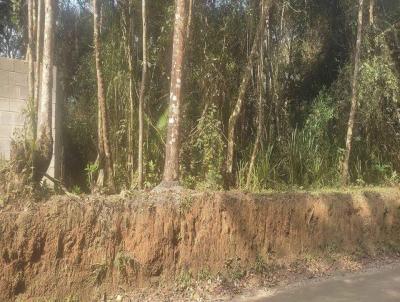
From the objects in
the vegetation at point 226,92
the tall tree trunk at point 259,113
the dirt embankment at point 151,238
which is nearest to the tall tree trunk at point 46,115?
the vegetation at point 226,92

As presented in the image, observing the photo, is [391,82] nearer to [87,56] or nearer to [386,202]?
[386,202]

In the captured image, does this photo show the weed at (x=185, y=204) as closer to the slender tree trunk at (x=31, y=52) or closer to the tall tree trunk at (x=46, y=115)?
the tall tree trunk at (x=46, y=115)

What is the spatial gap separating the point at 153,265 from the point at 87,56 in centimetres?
541

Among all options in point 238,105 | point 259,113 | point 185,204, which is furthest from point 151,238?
point 259,113

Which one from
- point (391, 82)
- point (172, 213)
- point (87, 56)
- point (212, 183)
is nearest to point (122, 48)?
point (87, 56)

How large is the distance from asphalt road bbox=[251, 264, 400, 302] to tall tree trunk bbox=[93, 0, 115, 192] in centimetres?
278

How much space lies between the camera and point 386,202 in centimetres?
905

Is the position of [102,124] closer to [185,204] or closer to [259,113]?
[185,204]

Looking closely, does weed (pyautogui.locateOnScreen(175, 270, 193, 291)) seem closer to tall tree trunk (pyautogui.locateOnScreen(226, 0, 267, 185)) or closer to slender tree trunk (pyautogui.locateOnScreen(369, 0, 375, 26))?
tall tree trunk (pyautogui.locateOnScreen(226, 0, 267, 185))

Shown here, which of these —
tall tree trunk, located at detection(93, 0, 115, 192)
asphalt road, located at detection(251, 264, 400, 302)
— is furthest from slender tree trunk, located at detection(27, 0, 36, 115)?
asphalt road, located at detection(251, 264, 400, 302)

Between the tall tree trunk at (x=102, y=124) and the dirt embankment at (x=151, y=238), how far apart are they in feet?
4.20

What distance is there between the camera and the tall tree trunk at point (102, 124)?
6883 millimetres

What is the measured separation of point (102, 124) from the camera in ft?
23.2

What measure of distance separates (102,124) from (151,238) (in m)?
2.01
